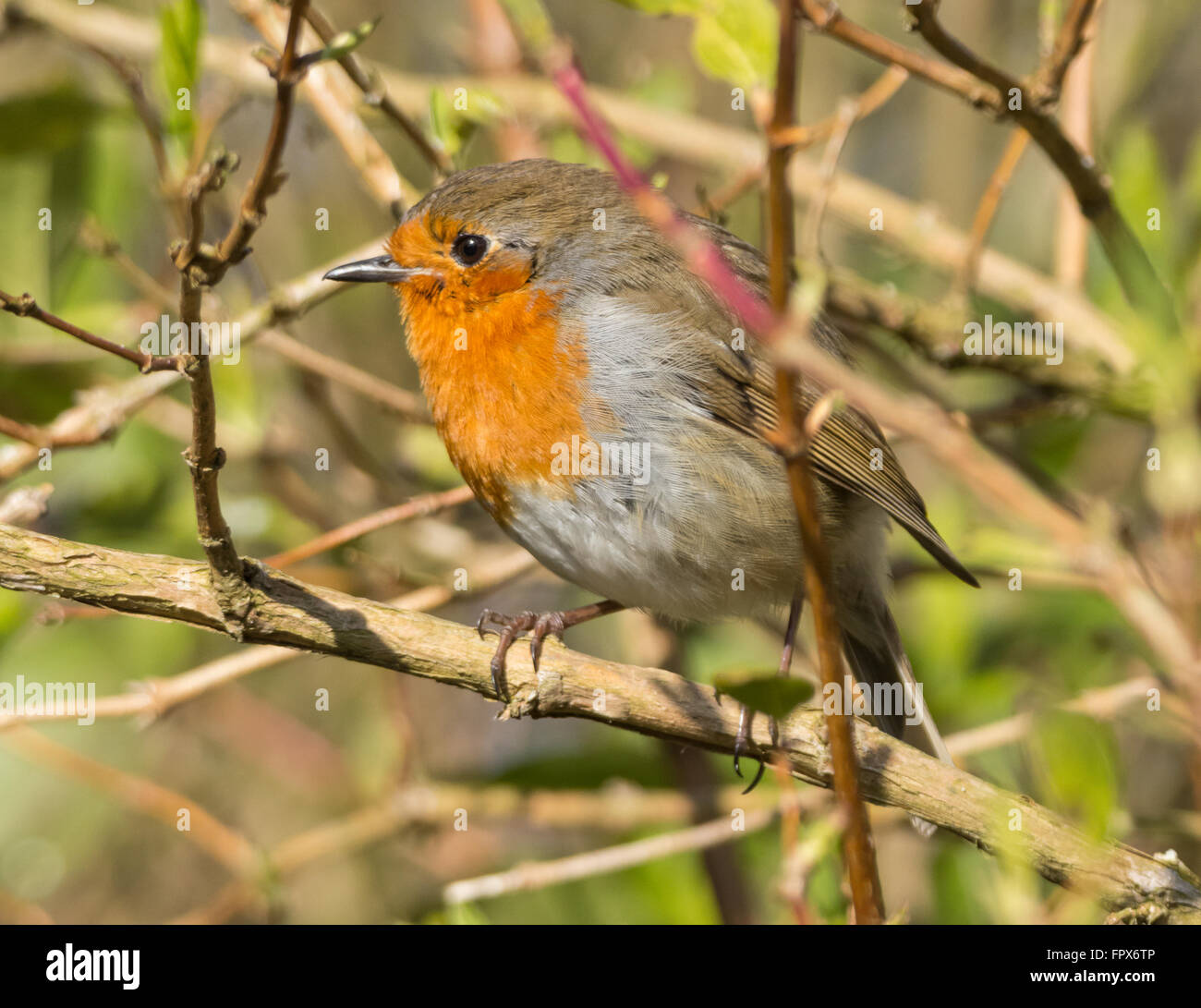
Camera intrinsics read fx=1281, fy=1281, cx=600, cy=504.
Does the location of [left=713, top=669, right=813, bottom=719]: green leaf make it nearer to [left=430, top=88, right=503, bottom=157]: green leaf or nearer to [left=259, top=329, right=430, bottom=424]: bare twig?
[left=259, top=329, right=430, bottom=424]: bare twig

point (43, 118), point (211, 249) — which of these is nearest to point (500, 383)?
point (211, 249)

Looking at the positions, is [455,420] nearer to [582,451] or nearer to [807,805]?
[582,451]

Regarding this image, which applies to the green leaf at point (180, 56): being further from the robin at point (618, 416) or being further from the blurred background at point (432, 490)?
the robin at point (618, 416)

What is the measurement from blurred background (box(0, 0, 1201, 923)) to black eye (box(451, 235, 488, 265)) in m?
0.33

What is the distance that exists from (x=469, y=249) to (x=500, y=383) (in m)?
0.41

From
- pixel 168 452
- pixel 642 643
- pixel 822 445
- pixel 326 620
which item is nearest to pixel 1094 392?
pixel 822 445

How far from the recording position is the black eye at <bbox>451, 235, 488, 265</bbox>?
3.18m

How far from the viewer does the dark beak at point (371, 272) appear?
312 centimetres

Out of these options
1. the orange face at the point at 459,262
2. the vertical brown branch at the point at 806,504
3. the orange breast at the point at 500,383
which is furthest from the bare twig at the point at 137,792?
the vertical brown branch at the point at 806,504

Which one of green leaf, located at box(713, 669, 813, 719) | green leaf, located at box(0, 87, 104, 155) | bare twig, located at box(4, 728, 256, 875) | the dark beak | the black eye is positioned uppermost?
green leaf, located at box(0, 87, 104, 155)

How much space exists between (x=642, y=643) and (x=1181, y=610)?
6.28 ft

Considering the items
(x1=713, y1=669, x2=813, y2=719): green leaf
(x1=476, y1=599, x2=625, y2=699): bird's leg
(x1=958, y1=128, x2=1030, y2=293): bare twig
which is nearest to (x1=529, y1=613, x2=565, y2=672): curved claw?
(x1=476, y1=599, x2=625, y2=699): bird's leg

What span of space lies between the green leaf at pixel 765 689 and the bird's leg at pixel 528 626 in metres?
0.68

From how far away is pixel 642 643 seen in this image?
4094 mm
